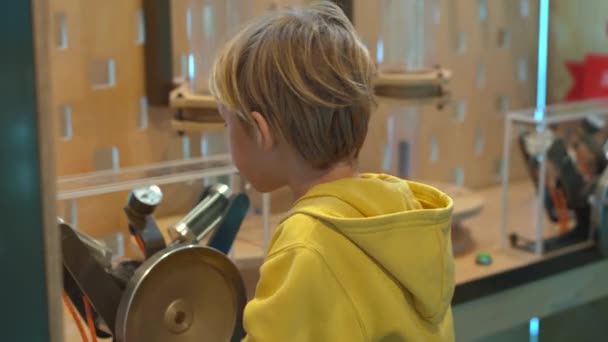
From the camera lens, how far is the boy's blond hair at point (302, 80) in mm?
617

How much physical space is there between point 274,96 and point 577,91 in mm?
924

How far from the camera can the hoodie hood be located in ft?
2.05

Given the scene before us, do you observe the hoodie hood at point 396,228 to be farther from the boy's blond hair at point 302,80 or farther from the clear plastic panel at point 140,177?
the clear plastic panel at point 140,177

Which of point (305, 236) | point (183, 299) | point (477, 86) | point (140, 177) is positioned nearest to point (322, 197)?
point (305, 236)

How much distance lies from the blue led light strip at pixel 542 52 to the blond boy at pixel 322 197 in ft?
2.64

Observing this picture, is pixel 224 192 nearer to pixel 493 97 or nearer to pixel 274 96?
pixel 274 96

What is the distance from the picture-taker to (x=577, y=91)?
142cm

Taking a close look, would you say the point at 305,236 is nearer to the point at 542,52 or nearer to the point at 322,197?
the point at 322,197

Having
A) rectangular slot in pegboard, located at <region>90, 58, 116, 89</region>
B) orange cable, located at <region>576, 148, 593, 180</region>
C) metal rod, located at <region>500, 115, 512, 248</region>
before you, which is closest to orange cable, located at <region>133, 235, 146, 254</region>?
rectangular slot in pegboard, located at <region>90, 58, 116, 89</region>

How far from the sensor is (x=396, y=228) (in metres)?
0.64

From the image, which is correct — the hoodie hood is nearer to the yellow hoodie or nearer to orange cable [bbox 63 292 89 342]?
the yellow hoodie

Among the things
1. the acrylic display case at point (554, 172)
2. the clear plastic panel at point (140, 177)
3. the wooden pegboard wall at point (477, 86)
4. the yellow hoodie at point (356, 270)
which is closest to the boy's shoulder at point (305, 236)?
the yellow hoodie at point (356, 270)

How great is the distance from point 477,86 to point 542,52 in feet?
0.45

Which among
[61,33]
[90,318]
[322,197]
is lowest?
[90,318]
